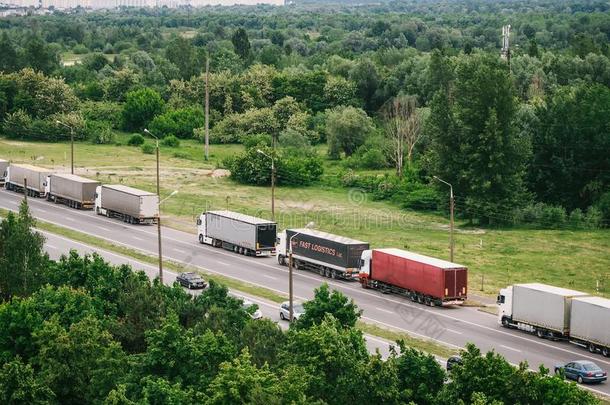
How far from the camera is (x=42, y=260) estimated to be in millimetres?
58844

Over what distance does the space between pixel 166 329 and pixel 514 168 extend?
173 ft

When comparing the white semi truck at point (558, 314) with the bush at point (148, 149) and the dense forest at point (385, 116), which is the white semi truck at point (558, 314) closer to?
the dense forest at point (385, 116)

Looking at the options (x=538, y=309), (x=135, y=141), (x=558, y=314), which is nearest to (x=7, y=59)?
(x=135, y=141)

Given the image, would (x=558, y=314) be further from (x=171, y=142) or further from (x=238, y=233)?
(x=171, y=142)

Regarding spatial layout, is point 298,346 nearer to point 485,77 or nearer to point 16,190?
point 485,77

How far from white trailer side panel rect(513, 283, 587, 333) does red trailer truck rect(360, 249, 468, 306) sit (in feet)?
15.9

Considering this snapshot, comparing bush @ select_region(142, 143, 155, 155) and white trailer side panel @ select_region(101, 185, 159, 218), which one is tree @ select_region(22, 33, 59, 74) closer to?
bush @ select_region(142, 143, 155, 155)

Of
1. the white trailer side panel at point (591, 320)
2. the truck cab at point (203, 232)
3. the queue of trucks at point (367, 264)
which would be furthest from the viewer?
the truck cab at point (203, 232)

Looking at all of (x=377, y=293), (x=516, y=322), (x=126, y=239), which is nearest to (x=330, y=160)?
(x=126, y=239)

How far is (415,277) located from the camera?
64.7 metres

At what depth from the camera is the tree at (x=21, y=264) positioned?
57.6 meters

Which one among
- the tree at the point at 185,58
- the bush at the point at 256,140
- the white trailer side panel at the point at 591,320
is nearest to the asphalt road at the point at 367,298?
the white trailer side panel at the point at 591,320

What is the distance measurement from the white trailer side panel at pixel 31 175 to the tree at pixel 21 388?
5639cm

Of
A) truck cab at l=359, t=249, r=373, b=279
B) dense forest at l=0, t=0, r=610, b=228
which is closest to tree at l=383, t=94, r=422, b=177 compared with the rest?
dense forest at l=0, t=0, r=610, b=228
